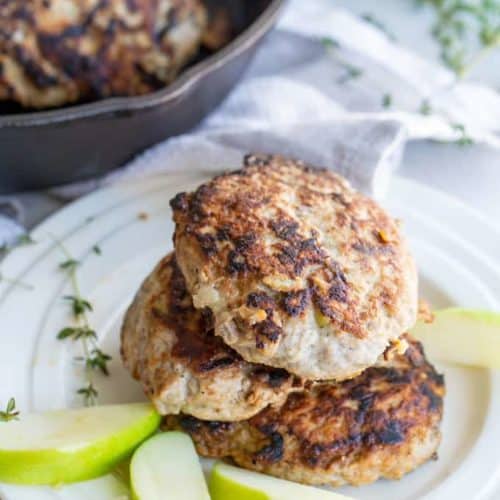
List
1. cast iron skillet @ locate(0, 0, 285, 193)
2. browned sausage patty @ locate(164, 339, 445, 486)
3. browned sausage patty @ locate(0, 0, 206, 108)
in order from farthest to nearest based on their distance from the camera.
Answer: browned sausage patty @ locate(0, 0, 206, 108) → cast iron skillet @ locate(0, 0, 285, 193) → browned sausage patty @ locate(164, 339, 445, 486)

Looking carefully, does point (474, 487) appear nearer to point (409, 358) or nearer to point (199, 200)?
point (409, 358)

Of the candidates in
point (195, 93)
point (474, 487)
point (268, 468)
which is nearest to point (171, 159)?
point (195, 93)

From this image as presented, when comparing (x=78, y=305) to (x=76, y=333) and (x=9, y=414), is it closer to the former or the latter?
(x=76, y=333)

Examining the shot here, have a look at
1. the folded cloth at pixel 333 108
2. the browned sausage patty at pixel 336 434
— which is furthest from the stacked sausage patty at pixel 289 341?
the folded cloth at pixel 333 108

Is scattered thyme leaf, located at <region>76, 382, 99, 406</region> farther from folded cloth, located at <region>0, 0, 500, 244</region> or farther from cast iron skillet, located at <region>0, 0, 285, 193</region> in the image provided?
folded cloth, located at <region>0, 0, 500, 244</region>

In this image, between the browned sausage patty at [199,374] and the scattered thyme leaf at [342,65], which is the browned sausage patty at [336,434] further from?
the scattered thyme leaf at [342,65]

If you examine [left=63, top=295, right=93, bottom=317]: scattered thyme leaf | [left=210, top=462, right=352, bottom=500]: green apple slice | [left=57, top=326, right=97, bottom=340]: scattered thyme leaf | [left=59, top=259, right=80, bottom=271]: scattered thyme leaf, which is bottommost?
[left=210, top=462, right=352, bottom=500]: green apple slice

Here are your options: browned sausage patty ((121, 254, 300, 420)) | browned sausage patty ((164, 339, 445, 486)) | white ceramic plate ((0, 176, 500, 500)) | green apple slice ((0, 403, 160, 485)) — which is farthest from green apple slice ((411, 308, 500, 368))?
green apple slice ((0, 403, 160, 485))
